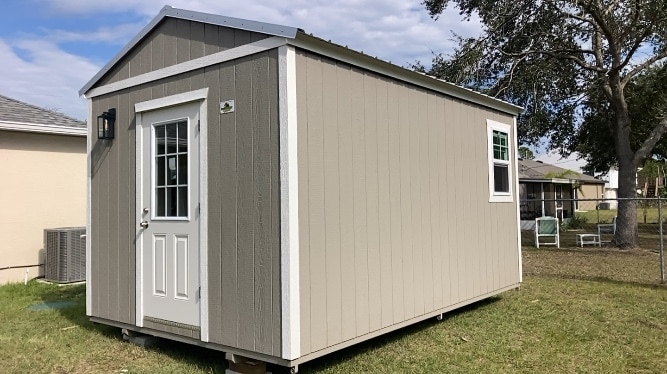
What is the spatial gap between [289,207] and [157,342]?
7.27ft

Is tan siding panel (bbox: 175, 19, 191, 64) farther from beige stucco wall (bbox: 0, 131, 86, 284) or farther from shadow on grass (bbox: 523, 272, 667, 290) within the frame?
shadow on grass (bbox: 523, 272, 667, 290)

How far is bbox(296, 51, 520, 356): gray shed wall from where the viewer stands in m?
3.92

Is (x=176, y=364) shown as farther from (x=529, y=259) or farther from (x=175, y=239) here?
(x=529, y=259)

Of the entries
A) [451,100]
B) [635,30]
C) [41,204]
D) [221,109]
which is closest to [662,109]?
[635,30]

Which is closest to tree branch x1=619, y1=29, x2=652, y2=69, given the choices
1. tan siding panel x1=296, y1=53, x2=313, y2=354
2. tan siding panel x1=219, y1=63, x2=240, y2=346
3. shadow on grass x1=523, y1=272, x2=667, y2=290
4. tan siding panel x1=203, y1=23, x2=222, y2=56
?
shadow on grass x1=523, y1=272, x2=667, y2=290

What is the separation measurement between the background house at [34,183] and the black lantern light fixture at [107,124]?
3650mm

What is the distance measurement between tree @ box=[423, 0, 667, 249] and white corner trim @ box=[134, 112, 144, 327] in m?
9.35

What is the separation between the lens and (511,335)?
5137 millimetres

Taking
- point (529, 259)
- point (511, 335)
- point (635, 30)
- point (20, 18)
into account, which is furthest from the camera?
point (635, 30)

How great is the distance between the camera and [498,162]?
22.2 feet

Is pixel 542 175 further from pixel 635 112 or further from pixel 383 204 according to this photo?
pixel 383 204

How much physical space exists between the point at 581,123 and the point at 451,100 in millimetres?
11126

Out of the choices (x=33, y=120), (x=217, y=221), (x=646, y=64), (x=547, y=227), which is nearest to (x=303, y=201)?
(x=217, y=221)

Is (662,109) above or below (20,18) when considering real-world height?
below
